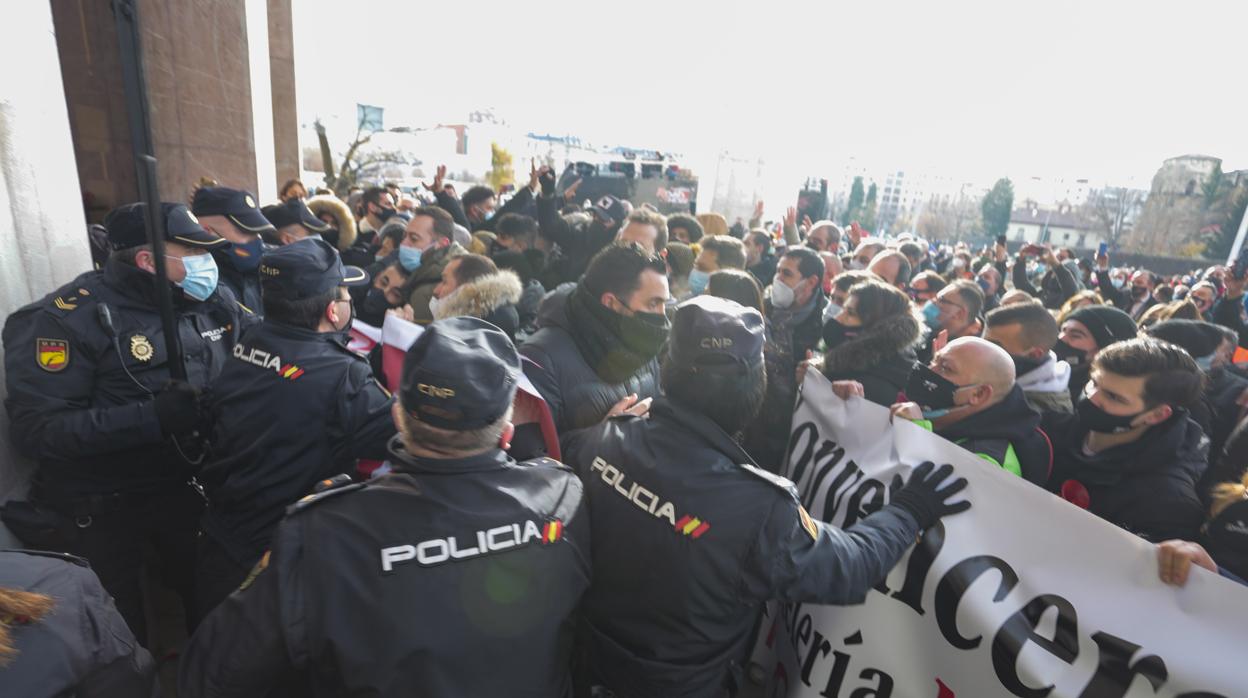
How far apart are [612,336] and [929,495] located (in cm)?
140

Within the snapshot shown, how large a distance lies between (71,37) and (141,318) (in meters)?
5.37

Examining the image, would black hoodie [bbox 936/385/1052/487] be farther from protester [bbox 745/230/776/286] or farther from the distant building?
the distant building

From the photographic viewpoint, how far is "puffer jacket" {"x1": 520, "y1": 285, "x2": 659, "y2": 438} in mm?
2598

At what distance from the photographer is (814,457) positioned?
294cm

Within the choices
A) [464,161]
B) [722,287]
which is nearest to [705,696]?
[722,287]

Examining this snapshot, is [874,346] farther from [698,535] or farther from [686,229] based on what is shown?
[686,229]

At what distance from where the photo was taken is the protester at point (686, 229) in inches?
281

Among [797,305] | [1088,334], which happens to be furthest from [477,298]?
[1088,334]

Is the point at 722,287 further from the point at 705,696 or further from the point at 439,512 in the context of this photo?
the point at 439,512

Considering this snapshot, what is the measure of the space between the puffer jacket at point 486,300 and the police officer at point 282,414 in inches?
33.8

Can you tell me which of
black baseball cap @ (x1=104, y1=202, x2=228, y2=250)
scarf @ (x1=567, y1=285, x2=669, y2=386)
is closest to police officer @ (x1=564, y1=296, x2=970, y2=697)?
scarf @ (x1=567, y1=285, x2=669, y2=386)

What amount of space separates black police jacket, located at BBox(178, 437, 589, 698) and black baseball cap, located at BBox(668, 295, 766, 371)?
0.65 m

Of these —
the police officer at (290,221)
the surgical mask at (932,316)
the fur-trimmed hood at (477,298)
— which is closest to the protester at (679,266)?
the surgical mask at (932,316)

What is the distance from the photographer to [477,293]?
3.26m
